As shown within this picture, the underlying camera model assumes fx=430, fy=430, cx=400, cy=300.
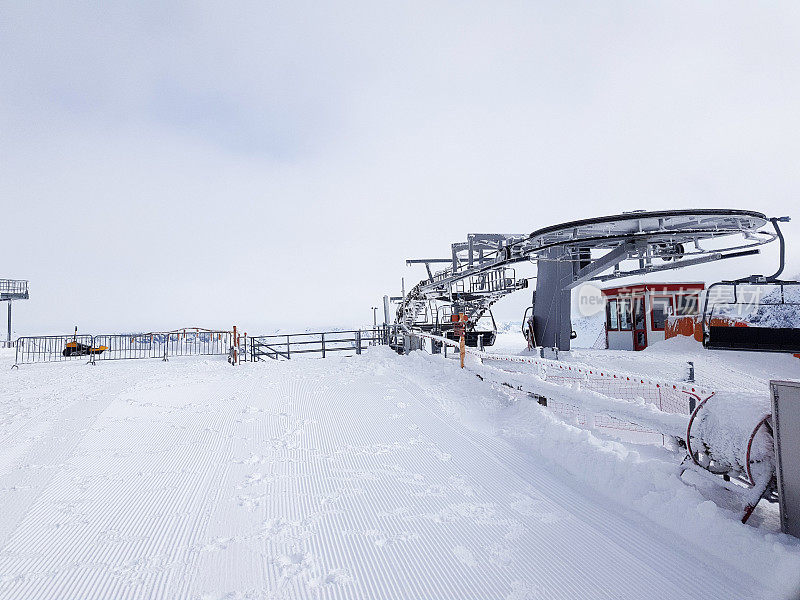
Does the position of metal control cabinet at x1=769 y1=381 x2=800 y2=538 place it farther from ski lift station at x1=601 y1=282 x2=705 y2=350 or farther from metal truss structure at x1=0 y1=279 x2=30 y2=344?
metal truss structure at x1=0 y1=279 x2=30 y2=344

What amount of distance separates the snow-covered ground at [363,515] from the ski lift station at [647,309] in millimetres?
15278

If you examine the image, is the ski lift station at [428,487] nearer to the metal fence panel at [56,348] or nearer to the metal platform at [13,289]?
the metal fence panel at [56,348]

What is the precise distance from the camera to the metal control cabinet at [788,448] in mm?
2730

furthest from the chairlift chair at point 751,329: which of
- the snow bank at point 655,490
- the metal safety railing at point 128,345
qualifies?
the metal safety railing at point 128,345

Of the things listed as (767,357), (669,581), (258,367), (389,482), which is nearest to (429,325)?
(258,367)

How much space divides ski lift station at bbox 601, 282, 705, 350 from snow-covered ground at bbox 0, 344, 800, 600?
15.3 meters

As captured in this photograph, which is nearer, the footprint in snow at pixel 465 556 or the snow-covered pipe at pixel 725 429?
the footprint in snow at pixel 465 556

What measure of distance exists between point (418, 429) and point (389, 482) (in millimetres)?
1888

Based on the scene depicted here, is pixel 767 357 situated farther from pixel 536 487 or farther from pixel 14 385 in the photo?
pixel 14 385

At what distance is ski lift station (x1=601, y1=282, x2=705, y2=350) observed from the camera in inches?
726

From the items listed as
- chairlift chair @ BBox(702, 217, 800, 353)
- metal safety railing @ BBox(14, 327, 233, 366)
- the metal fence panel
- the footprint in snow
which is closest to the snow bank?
the footprint in snow

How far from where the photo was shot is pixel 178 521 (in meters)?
3.47

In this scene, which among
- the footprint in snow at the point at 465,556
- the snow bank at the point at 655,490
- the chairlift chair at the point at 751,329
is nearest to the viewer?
the snow bank at the point at 655,490

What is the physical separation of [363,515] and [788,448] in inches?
120
